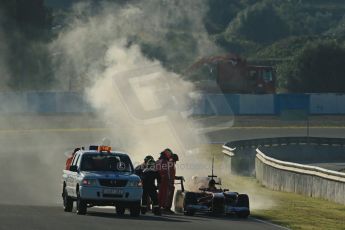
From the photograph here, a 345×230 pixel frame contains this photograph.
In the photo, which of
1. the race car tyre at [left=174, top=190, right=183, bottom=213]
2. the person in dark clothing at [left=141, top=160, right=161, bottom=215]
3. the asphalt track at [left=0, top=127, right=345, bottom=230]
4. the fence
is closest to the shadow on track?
the asphalt track at [left=0, top=127, right=345, bottom=230]

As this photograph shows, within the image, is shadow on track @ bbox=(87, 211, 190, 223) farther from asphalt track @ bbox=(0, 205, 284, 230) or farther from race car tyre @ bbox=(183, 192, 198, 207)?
race car tyre @ bbox=(183, 192, 198, 207)

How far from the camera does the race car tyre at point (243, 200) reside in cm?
2909

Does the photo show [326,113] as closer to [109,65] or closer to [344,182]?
[109,65]

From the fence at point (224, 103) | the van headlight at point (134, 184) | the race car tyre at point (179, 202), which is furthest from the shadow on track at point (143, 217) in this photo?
the fence at point (224, 103)

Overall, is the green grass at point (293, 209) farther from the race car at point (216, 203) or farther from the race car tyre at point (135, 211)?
the race car tyre at point (135, 211)

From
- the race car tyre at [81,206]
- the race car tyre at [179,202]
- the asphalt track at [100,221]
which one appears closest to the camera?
the asphalt track at [100,221]

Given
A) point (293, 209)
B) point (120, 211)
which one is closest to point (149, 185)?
point (120, 211)

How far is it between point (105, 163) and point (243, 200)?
11.4 feet

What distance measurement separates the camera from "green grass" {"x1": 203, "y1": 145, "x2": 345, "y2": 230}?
93.6ft

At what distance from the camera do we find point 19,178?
4381 centimetres

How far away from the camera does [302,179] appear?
38375mm

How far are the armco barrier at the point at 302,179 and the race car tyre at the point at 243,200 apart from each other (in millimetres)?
5047

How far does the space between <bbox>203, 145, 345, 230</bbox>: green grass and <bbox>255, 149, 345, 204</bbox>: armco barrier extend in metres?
0.30

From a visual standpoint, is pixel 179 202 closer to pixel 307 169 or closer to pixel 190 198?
pixel 190 198
